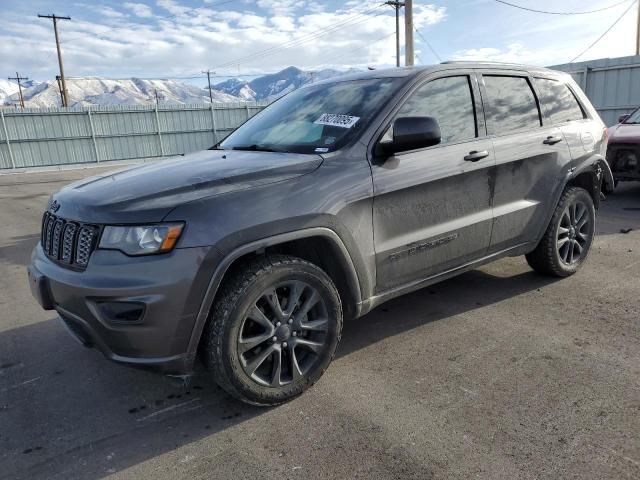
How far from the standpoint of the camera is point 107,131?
25.4 meters

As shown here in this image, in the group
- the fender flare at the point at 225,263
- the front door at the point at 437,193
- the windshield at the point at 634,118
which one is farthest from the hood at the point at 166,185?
the windshield at the point at 634,118

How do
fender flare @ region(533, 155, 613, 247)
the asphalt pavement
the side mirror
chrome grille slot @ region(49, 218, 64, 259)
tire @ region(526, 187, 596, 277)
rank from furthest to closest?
tire @ region(526, 187, 596, 277), fender flare @ region(533, 155, 613, 247), the side mirror, chrome grille slot @ region(49, 218, 64, 259), the asphalt pavement

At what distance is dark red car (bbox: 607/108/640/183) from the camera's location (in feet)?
25.4

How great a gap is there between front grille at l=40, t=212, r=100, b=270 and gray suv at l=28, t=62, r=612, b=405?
1 cm

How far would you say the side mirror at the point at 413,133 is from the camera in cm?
282

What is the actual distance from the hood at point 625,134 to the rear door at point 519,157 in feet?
15.6

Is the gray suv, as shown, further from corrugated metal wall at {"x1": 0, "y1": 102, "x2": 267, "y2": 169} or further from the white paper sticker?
corrugated metal wall at {"x1": 0, "y1": 102, "x2": 267, "y2": 169}

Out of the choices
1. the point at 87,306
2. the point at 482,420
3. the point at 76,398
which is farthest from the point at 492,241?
the point at 76,398

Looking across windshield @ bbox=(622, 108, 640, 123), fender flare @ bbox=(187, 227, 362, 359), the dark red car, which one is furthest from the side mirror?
windshield @ bbox=(622, 108, 640, 123)

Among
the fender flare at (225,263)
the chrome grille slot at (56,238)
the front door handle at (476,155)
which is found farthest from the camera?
the front door handle at (476,155)

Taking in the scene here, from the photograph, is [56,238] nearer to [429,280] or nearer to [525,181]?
[429,280]

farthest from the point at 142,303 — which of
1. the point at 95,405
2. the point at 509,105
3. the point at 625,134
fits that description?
the point at 625,134

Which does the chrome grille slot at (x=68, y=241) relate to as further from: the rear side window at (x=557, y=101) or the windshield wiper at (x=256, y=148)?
the rear side window at (x=557, y=101)

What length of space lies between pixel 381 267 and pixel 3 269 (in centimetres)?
503
